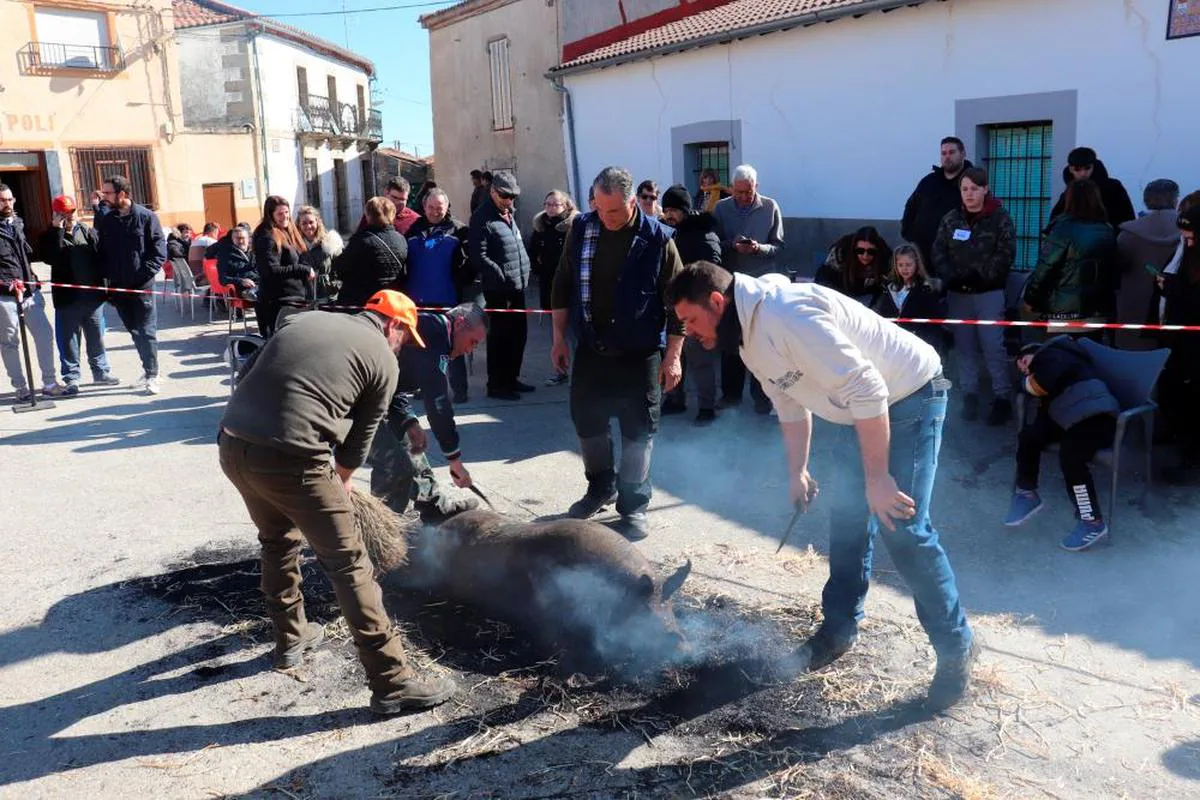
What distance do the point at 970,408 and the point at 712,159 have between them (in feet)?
21.1

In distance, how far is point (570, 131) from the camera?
1605 cm

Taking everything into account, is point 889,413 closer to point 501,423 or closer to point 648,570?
point 648,570

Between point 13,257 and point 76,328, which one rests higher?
point 13,257

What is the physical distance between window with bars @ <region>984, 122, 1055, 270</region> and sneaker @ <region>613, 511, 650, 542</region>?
5.16 meters

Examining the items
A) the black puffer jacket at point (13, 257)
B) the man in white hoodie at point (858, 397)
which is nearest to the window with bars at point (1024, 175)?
the man in white hoodie at point (858, 397)

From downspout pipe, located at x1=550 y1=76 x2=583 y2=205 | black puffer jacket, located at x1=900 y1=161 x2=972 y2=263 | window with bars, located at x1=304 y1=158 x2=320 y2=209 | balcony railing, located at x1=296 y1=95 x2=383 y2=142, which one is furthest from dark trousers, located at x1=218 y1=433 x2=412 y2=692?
window with bars, located at x1=304 y1=158 x2=320 y2=209

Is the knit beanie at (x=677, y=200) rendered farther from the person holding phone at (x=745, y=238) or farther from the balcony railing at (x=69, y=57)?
the balcony railing at (x=69, y=57)

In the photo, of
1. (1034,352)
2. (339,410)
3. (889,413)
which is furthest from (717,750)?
(1034,352)

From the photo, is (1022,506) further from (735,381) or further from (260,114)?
(260,114)

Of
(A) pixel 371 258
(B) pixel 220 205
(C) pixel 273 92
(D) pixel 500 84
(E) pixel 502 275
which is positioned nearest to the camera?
(A) pixel 371 258

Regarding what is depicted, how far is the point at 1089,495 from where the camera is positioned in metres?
5.03

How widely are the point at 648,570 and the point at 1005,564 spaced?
2.02 meters

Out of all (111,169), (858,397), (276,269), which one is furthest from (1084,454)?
(111,169)

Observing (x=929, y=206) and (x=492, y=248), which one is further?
(x=492, y=248)
